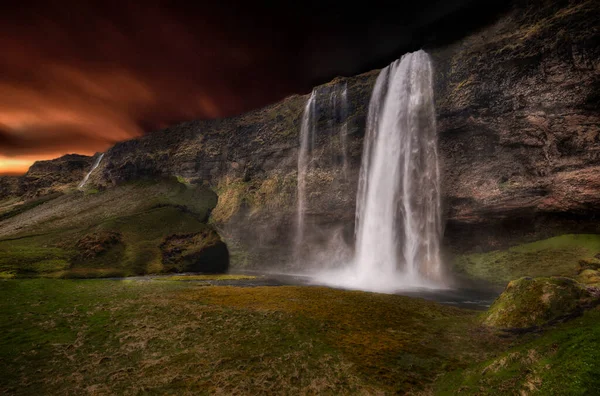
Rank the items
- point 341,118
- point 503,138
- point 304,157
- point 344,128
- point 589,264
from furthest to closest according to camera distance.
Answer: point 304,157 < point 341,118 < point 344,128 < point 503,138 < point 589,264

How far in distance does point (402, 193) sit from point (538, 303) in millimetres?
33727

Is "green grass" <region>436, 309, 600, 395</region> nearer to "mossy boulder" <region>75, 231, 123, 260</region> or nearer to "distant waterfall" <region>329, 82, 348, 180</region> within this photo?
"distant waterfall" <region>329, 82, 348, 180</region>

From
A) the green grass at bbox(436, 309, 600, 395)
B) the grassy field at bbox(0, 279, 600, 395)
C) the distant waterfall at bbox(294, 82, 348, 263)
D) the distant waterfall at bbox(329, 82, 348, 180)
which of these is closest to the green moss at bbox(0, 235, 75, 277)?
the grassy field at bbox(0, 279, 600, 395)

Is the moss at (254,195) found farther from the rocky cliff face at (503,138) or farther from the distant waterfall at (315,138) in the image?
the distant waterfall at (315,138)

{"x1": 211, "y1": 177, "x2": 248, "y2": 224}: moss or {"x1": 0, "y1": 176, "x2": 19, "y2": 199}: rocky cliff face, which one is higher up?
{"x1": 0, "y1": 176, "x2": 19, "y2": 199}: rocky cliff face

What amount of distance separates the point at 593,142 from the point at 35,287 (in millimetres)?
62089

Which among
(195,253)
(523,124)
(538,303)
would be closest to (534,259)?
(523,124)

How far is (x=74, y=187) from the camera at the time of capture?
132 meters

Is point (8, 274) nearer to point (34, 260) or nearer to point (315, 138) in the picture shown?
point (34, 260)

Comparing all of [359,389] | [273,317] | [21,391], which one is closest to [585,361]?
[359,389]

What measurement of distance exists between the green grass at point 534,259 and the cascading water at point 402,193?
5348 mm

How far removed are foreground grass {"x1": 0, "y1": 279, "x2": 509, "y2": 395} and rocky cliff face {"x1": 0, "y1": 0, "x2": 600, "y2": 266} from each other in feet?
92.0

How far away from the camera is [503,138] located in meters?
41.0

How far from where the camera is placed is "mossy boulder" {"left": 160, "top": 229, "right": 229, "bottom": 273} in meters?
60.1
